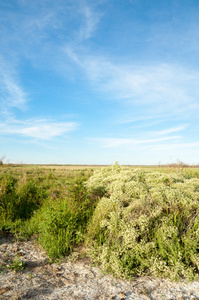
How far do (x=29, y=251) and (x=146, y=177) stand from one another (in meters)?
4.03

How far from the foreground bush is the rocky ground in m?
0.25

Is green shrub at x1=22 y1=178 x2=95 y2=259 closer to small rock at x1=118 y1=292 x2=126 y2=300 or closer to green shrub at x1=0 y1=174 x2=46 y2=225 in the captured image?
green shrub at x1=0 y1=174 x2=46 y2=225

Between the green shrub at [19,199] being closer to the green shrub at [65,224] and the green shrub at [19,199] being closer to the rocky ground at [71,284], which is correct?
the green shrub at [65,224]

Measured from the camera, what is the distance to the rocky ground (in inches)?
160

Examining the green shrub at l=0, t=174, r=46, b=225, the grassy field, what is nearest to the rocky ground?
the grassy field

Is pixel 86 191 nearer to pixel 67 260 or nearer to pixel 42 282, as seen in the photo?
pixel 67 260

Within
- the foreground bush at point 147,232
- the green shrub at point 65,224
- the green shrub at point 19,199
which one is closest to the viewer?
the foreground bush at point 147,232

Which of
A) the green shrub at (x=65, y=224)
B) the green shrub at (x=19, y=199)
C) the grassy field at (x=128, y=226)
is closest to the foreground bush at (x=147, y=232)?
the grassy field at (x=128, y=226)

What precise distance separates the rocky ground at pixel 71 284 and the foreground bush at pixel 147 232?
9.9 inches

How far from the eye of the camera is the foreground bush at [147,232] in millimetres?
4862

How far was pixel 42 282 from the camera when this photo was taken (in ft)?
14.4

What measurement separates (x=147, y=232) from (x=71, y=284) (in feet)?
6.53

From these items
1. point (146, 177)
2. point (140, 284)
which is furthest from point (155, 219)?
point (146, 177)

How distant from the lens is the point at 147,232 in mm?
5293
